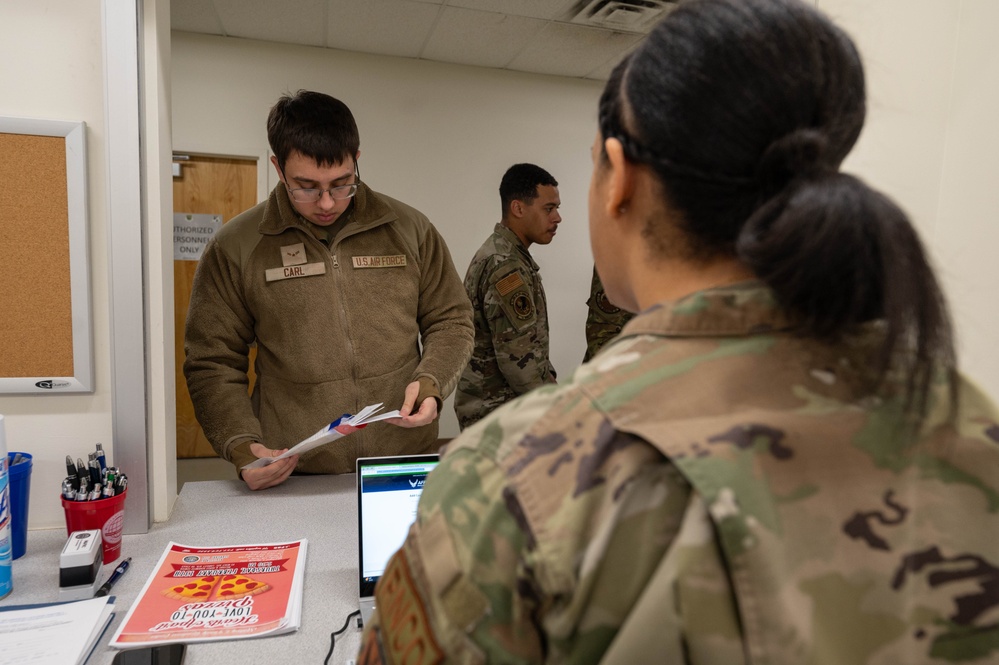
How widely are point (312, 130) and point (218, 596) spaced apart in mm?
997

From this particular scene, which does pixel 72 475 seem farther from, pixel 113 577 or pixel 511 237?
pixel 511 237

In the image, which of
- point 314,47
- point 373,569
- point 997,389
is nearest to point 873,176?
point 997,389

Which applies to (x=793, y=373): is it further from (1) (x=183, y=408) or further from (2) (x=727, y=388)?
(1) (x=183, y=408)

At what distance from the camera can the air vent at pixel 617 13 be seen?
3.16 metres

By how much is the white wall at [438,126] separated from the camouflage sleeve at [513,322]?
0.96 m

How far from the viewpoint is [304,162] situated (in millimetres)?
1486

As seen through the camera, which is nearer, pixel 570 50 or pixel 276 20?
pixel 276 20

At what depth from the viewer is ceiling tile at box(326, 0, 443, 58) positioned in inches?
126

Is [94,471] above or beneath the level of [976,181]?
beneath

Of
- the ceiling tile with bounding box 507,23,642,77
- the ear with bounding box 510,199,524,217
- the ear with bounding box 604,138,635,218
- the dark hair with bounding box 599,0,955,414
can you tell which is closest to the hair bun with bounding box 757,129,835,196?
the dark hair with bounding box 599,0,955,414

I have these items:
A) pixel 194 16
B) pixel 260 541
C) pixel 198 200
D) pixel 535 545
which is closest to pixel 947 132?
pixel 535 545

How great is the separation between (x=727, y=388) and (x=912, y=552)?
0.54 ft

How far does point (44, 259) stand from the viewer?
1.19m

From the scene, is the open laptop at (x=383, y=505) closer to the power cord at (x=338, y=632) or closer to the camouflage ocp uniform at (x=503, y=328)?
the power cord at (x=338, y=632)
